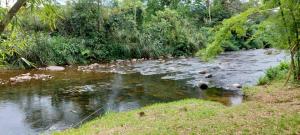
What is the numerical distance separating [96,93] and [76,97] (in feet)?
3.69

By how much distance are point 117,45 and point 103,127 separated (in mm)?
21899

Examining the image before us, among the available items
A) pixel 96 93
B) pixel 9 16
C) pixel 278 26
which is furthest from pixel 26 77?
pixel 9 16

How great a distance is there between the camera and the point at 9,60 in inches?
990

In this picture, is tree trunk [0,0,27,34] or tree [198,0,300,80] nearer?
tree trunk [0,0,27,34]

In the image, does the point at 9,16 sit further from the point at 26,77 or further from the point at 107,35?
the point at 107,35

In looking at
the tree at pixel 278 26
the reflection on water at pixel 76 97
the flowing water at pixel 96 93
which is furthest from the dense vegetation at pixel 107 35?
the tree at pixel 278 26

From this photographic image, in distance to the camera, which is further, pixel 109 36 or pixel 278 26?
pixel 109 36

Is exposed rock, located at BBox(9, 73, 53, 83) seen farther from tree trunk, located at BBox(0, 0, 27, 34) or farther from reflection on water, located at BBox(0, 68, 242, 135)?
tree trunk, located at BBox(0, 0, 27, 34)

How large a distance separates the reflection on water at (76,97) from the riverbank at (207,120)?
5.19 ft

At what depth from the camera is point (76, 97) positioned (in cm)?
1477

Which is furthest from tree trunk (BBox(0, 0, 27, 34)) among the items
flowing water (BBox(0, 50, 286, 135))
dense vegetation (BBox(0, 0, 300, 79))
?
dense vegetation (BBox(0, 0, 300, 79))

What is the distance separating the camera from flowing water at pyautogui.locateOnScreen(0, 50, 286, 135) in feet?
38.1

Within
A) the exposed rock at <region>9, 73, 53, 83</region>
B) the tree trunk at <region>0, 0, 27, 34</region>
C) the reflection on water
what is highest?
the tree trunk at <region>0, 0, 27, 34</region>

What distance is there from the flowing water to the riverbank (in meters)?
1.58
